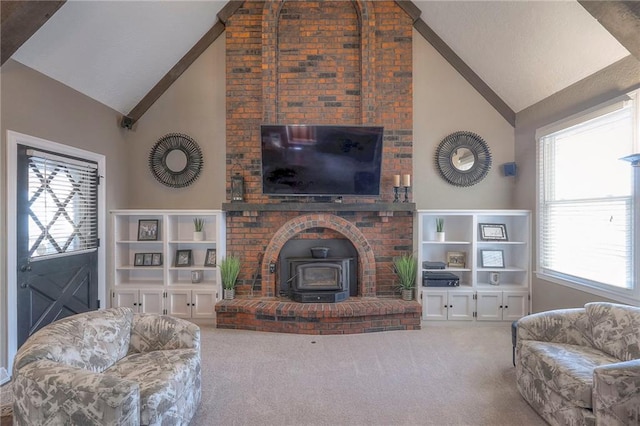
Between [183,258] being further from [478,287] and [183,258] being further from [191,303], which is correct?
[478,287]

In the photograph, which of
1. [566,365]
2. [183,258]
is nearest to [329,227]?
[183,258]

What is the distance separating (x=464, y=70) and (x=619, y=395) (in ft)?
13.5

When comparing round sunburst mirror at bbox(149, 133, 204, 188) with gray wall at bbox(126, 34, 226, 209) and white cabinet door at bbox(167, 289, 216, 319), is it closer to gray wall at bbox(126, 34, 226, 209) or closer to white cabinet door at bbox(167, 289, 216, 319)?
gray wall at bbox(126, 34, 226, 209)

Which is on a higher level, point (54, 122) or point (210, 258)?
point (54, 122)

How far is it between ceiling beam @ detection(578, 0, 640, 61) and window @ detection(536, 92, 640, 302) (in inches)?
17.8

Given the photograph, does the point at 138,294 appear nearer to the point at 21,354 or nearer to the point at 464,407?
the point at 21,354

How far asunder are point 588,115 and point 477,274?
233 cm

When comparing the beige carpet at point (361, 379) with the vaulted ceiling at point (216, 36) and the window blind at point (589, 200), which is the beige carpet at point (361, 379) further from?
the vaulted ceiling at point (216, 36)

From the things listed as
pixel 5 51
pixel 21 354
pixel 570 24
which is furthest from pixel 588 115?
pixel 5 51

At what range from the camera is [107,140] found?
4.26 meters

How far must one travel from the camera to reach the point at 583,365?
7.09ft

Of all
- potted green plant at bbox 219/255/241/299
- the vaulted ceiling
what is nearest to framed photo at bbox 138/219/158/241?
potted green plant at bbox 219/255/241/299

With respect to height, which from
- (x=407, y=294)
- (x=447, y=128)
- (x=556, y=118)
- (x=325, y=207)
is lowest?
(x=407, y=294)

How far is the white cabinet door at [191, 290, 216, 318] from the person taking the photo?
14.3ft
